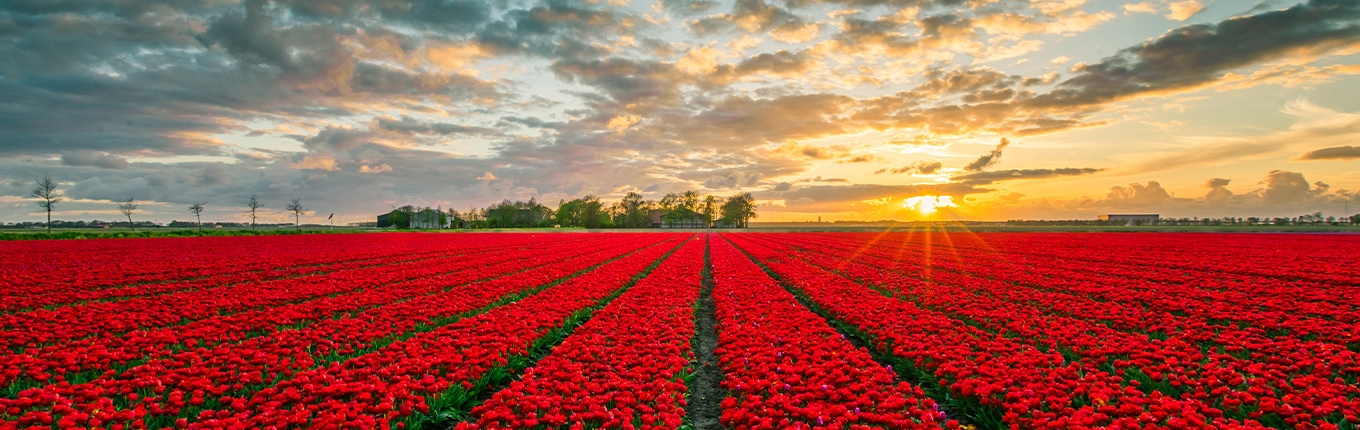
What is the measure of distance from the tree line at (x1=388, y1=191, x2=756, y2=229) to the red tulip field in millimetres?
141222

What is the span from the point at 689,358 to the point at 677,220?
15808 cm

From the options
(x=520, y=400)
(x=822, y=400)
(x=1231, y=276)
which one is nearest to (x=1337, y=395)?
(x=822, y=400)

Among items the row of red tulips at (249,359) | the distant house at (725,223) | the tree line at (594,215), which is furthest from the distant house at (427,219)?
the row of red tulips at (249,359)

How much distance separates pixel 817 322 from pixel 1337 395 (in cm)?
607

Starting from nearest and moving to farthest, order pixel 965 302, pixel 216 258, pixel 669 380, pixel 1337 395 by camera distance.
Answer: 1. pixel 1337 395
2. pixel 669 380
3. pixel 965 302
4. pixel 216 258

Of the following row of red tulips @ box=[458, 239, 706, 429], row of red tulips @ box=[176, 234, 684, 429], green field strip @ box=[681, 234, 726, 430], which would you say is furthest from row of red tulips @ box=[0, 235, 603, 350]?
green field strip @ box=[681, 234, 726, 430]

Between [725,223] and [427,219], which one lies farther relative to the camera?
[427,219]

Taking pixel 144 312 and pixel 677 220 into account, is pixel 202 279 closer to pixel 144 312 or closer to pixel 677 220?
pixel 144 312

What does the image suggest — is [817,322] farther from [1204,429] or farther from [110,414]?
[110,414]

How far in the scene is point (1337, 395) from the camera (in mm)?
5582

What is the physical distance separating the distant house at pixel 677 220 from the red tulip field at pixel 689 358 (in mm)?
144879

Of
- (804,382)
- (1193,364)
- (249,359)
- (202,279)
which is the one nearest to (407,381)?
(249,359)

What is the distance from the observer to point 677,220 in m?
167

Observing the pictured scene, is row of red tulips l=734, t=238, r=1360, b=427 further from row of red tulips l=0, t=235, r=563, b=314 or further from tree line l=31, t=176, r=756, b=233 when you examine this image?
tree line l=31, t=176, r=756, b=233
